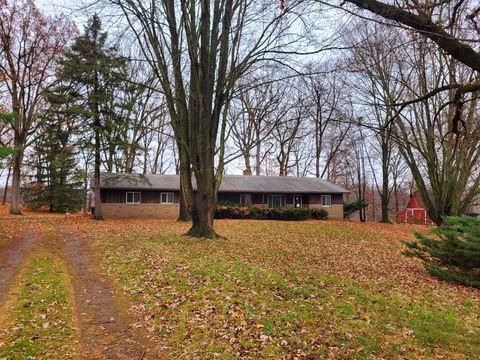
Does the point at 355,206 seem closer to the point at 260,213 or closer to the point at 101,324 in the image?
the point at 260,213

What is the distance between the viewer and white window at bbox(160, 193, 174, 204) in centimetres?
3084

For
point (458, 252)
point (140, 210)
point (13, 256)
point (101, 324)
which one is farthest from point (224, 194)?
point (101, 324)

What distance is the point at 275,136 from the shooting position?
40000mm

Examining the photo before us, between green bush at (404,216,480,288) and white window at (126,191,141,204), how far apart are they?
2418cm

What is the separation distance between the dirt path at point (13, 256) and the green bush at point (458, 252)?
34.7ft

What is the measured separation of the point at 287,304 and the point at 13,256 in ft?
27.1

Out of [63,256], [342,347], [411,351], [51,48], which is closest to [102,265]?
[63,256]

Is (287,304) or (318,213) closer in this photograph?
(287,304)

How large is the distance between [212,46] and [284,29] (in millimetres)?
2842

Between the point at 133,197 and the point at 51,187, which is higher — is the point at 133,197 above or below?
below

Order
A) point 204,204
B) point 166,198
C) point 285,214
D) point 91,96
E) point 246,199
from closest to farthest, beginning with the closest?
point 204,204, point 91,96, point 285,214, point 166,198, point 246,199

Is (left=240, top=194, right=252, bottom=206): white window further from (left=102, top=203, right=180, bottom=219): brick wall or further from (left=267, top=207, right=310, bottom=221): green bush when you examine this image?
(left=102, top=203, right=180, bottom=219): brick wall

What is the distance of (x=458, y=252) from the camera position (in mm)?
9531

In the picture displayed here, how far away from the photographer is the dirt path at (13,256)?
734 centimetres
